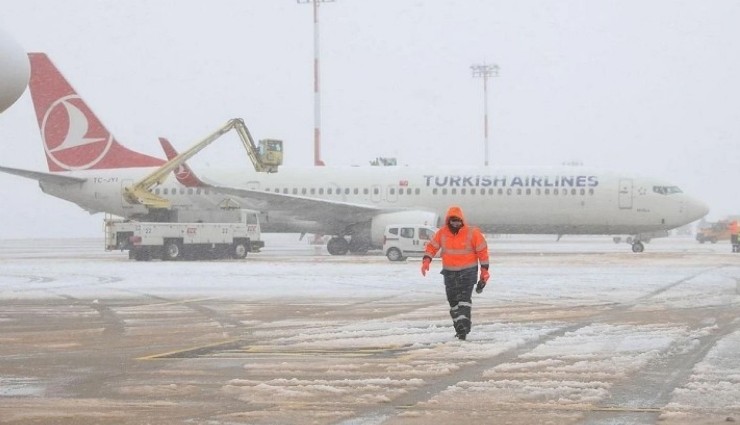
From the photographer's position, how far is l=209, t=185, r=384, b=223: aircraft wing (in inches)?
1658

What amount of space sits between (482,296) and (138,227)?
844 inches

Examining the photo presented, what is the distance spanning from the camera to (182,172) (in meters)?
43.8

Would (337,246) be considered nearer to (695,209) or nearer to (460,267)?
(695,209)

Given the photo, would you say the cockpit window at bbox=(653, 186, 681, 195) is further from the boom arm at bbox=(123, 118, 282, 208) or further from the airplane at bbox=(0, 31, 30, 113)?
the airplane at bbox=(0, 31, 30, 113)

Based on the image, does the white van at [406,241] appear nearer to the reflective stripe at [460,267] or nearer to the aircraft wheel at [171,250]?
the aircraft wheel at [171,250]

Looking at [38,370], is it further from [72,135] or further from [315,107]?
[315,107]

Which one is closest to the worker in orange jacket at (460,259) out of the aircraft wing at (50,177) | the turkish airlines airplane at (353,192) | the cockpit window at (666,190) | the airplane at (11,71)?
the airplane at (11,71)

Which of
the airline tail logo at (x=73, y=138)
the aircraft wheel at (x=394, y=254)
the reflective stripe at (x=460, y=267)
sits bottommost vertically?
the aircraft wheel at (x=394, y=254)

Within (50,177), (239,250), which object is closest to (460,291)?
(239,250)

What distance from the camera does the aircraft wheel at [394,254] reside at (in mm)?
38281

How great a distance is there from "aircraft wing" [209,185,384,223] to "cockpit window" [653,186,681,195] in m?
11.4

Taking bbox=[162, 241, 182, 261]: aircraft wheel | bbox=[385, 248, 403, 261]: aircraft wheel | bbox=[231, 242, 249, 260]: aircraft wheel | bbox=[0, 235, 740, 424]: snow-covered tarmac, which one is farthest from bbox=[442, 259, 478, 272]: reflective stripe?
bbox=[231, 242, 249, 260]: aircraft wheel

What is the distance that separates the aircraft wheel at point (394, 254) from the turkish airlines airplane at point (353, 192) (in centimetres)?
391

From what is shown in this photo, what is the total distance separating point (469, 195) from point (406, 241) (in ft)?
23.0
